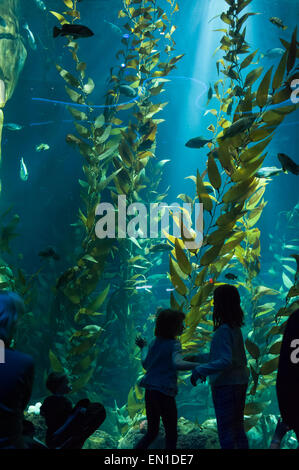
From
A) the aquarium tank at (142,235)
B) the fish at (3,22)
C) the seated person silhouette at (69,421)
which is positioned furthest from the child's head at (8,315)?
the fish at (3,22)

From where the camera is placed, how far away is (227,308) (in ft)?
8.23

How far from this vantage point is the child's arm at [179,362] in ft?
7.87

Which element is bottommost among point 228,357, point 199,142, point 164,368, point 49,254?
point 164,368

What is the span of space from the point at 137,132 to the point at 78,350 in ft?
8.83

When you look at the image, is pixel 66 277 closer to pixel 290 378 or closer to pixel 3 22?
pixel 290 378

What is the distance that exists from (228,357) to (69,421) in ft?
3.34

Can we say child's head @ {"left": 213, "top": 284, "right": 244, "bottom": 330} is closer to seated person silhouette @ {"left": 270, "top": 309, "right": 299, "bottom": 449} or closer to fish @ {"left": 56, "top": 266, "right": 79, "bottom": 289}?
seated person silhouette @ {"left": 270, "top": 309, "right": 299, "bottom": 449}

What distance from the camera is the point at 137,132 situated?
4645 millimetres

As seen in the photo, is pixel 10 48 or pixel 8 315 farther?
pixel 10 48

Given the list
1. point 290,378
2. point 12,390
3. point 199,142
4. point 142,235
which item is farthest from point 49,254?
point 290,378

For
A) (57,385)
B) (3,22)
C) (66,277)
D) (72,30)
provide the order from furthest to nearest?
(3,22), (66,277), (72,30), (57,385)

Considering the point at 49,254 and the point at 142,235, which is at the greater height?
the point at 142,235
